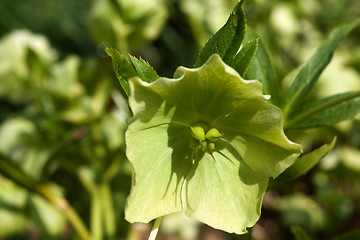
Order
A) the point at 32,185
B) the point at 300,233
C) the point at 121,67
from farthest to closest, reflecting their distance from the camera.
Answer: the point at 32,185, the point at 300,233, the point at 121,67

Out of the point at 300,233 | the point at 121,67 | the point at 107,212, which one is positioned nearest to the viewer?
the point at 121,67

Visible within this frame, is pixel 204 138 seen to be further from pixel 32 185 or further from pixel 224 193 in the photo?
pixel 32 185

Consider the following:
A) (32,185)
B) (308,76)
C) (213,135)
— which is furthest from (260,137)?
(32,185)

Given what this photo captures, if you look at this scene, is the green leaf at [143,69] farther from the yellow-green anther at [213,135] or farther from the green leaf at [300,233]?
the green leaf at [300,233]

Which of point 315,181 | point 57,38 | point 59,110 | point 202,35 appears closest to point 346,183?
point 315,181

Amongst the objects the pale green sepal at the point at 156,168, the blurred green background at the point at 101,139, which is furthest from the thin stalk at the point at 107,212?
the pale green sepal at the point at 156,168

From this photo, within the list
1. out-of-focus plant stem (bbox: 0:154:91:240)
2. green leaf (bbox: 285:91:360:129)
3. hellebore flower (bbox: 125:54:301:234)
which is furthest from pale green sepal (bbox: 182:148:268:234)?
out-of-focus plant stem (bbox: 0:154:91:240)
